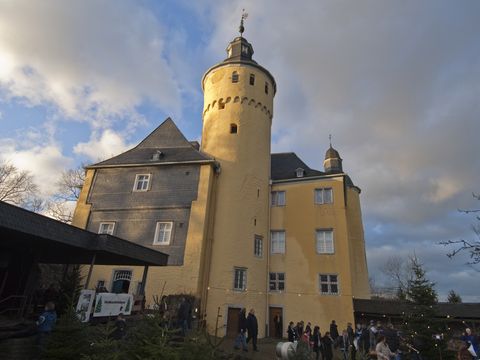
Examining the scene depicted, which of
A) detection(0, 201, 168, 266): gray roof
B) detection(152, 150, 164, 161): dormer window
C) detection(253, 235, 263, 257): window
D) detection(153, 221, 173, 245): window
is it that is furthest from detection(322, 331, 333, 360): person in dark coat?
detection(152, 150, 164, 161): dormer window

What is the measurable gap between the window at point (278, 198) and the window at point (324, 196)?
2833mm

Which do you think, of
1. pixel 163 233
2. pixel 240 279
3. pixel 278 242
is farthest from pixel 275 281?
pixel 163 233

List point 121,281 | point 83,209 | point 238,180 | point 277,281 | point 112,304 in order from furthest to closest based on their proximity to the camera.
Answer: point 238,180
point 83,209
point 277,281
point 121,281
point 112,304

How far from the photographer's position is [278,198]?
27.7 metres

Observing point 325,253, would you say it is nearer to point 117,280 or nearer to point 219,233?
point 219,233

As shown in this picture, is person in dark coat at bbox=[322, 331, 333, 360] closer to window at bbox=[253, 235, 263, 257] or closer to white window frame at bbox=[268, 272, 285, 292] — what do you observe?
white window frame at bbox=[268, 272, 285, 292]

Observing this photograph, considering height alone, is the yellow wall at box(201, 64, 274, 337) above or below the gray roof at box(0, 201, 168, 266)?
above

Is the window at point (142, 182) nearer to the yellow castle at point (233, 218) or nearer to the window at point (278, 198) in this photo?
the yellow castle at point (233, 218)

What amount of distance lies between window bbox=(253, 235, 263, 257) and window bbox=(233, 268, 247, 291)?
1.78 meters

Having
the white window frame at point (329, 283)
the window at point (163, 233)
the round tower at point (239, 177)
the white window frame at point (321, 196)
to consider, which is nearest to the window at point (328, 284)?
the white window frame at point (329, 283)

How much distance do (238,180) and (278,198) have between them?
4.36 m

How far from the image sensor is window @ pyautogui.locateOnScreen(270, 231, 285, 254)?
25.6 m

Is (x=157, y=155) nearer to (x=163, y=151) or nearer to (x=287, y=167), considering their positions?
(x=163, y=151)

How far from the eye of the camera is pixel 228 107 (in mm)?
28359
